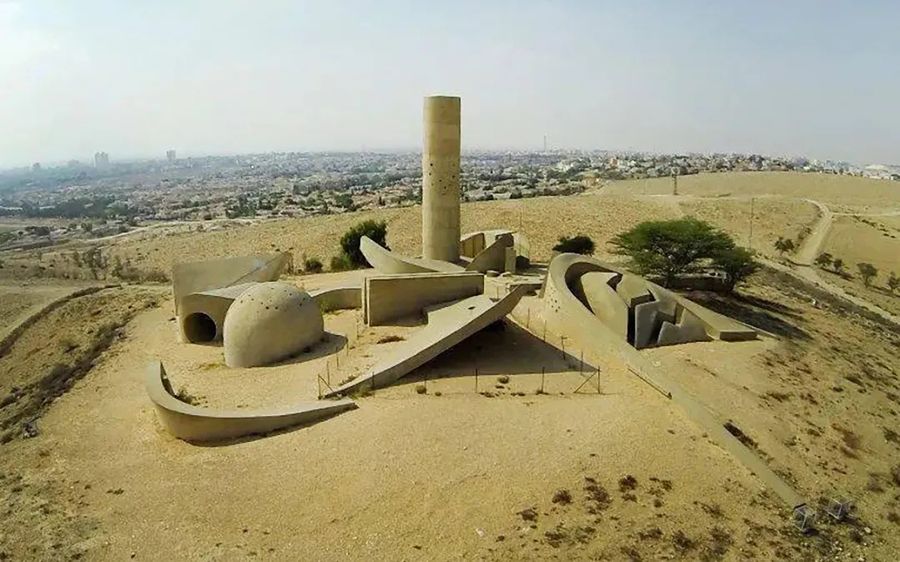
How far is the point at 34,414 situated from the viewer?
66.3 ft

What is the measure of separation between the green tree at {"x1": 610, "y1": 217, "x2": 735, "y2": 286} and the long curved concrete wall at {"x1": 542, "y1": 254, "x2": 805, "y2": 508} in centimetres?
487

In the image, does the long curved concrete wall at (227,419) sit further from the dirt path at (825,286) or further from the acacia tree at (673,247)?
the dirt path at (825,286)

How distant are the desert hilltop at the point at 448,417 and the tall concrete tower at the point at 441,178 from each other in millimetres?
108

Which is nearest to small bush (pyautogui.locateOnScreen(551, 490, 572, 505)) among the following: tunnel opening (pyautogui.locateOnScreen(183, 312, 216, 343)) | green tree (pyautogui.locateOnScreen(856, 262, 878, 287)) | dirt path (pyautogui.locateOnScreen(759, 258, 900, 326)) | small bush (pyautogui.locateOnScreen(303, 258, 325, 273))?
tunnel opening (pyautogui.locateOnScreen(183, 312, 216, 343))

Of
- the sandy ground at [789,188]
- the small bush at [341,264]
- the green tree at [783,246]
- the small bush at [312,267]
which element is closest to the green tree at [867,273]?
the green tree at [783,246]

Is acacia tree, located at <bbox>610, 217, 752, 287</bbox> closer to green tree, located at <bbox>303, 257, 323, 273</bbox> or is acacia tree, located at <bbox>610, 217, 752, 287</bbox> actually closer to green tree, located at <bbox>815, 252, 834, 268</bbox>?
green tree, located at <bbox>303, 257, 323, 273</bbox>

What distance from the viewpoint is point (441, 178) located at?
2845 centimetres

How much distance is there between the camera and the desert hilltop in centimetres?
1298

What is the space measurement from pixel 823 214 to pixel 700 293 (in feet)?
154

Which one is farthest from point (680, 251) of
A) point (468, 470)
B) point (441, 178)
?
point (468, 470)

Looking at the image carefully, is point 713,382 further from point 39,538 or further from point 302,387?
point 39,538

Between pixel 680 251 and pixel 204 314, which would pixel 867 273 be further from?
pixel 204 314

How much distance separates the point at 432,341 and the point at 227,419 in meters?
6.02

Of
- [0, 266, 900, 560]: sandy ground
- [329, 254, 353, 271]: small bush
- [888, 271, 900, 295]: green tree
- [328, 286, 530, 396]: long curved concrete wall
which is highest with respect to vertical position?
[328, 286, 530, 396]: long curved concrete wall
